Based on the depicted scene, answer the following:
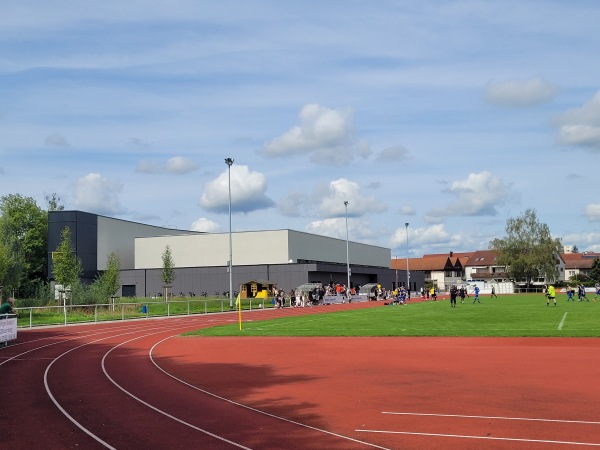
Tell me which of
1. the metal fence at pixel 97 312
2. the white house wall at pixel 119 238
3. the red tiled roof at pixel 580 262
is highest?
the white house wall at pixel 119 238

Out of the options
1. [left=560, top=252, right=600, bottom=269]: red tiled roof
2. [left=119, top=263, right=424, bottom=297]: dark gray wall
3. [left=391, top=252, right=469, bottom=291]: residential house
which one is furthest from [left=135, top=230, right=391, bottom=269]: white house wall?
[left=560, top=252, right=600, bottom=269]: red tiled roof

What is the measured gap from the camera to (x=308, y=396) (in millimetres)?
13930

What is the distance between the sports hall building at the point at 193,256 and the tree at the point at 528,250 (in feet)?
89.7

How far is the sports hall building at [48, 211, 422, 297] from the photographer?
85812 mm

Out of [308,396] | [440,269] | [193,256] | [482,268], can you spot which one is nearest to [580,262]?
[482,268]

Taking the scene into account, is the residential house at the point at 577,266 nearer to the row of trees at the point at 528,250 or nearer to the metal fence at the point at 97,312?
the row of trees at the point at 528,250

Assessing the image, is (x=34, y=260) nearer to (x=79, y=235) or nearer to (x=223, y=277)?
(x=79, y=235)

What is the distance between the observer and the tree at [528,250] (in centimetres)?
10475

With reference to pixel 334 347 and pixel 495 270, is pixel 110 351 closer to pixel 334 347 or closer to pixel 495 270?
pixel 334 347

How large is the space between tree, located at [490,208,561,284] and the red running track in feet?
277

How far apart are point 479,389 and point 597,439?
4637mm

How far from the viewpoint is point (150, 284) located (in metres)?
92.6

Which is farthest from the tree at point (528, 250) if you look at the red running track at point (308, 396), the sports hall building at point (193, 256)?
the red running track at point (308, 396)

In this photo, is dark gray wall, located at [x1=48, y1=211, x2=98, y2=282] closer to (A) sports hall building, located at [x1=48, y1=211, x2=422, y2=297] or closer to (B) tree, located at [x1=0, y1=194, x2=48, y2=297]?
(A) sports hall building, located at [x1=48, y1=211, x2=422, y2=297]
